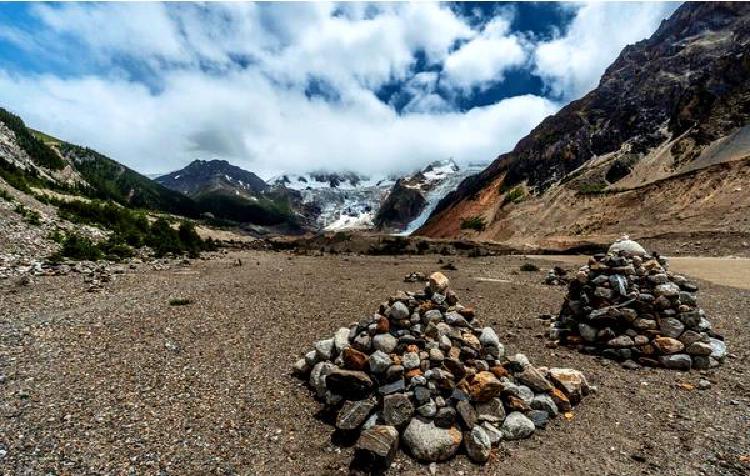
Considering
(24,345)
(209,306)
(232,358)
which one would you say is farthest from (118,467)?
(209,306)

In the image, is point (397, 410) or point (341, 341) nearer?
point (397, 410)

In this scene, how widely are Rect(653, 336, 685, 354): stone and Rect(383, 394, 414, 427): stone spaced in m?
10.8

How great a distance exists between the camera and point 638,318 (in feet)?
55.9

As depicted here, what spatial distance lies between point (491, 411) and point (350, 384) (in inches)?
152

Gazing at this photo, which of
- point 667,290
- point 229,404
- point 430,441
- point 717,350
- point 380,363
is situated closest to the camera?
point 430,441

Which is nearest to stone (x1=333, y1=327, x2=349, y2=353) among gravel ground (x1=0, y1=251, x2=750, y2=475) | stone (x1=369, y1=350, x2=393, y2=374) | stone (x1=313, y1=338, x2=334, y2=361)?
stone (x1=313, y1=338, x2=334, y2=361)

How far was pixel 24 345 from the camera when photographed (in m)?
15.3

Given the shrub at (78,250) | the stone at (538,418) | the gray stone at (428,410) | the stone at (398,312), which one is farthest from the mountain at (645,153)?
the shrub at (78,250)

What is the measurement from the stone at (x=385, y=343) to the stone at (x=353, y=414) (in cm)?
167

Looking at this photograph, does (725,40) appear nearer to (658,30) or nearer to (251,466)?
(658,30)

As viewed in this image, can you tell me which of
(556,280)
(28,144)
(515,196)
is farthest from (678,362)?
Result: (28,144)

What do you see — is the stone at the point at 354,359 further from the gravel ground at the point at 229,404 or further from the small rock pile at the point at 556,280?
the small rock pile at the point at 556,280

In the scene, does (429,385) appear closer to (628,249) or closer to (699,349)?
(699,349)

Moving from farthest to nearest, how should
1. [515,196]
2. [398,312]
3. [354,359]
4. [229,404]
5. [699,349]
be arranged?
1. [515,196]
2. [699,349]
3. [398,312]
4. [354,359]
5. [229,404]
